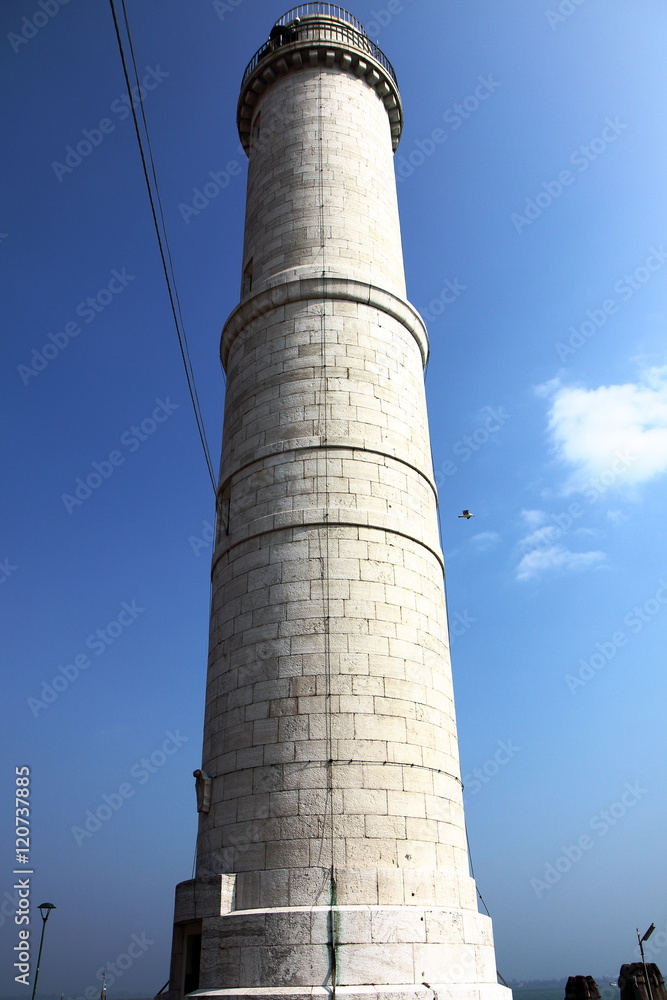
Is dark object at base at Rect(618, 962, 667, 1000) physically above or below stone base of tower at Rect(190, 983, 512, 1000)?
below

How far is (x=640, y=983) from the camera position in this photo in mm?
17734

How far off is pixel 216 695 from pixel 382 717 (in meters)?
2.55

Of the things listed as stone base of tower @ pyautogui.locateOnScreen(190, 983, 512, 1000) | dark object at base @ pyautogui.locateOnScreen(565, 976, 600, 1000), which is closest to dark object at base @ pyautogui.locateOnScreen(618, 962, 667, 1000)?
dark object at base @ pyautogui.locateOnScreen(565, 976, 600, 1000)

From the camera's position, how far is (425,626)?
36.3 ft

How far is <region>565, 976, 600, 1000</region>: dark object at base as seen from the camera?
1703cm

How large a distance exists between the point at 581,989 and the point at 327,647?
42.1ft

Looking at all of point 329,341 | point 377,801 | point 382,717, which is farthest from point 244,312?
point 377,801

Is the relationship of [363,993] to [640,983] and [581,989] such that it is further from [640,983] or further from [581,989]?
[640,983]

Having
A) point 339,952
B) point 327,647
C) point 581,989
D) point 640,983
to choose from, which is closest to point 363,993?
point 339,952

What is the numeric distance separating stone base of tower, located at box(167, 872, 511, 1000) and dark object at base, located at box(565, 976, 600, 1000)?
32.7 feet

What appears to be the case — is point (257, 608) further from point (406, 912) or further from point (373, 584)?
point (406, 912)

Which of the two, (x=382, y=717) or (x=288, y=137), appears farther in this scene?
(x=288, y=137)

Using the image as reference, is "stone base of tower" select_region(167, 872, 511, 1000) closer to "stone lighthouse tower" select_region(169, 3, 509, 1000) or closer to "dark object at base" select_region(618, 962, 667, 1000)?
Answer: "stone lighthouse tower" select_region(169, 3, 509, 1000)

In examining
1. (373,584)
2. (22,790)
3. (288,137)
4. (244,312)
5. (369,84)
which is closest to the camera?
(373,584)
